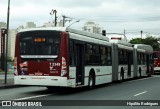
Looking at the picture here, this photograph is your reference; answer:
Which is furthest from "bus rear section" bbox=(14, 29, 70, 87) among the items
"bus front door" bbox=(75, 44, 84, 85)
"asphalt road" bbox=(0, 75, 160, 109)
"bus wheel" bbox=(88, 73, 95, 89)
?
"bus wheel" bbox=(88, 73, 95, 89)

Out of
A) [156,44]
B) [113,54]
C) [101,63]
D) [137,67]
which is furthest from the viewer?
[156,44]

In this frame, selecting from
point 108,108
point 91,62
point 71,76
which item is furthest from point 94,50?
point 108,108

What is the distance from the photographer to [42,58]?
692 inches

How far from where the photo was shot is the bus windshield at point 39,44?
17547mm

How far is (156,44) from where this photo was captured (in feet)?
415

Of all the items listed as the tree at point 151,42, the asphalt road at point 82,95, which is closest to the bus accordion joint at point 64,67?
the asphalt road at point 82,95

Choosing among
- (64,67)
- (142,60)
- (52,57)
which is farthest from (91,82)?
(142,60)

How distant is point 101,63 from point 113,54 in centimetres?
369

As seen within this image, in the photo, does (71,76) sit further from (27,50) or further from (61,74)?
(27,50)

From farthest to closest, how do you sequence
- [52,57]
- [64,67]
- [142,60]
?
[142,60]
[52,57]
[64,67]

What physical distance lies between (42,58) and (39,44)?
69 cm

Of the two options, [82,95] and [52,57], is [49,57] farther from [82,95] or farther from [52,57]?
[82,95]

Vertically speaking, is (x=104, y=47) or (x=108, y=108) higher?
(x=104, y=47)

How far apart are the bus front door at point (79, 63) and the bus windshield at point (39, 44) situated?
5.39 feet
